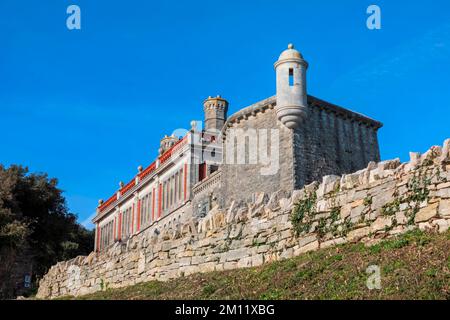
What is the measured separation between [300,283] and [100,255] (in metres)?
13.2

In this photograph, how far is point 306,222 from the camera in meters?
14.5

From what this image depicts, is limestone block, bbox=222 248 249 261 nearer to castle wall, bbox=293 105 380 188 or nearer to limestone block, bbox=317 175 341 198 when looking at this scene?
limestone block, bbox=317 175 341 198

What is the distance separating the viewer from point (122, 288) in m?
19.8

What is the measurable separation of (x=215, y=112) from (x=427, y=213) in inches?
1432

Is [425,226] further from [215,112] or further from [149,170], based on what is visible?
[149,170]

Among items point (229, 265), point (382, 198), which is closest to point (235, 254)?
point (229, 265)

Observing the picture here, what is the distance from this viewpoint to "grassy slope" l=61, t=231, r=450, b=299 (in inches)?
389

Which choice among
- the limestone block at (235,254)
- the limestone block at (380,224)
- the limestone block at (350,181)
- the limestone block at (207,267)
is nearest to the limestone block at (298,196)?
the limestone block at (350,181)

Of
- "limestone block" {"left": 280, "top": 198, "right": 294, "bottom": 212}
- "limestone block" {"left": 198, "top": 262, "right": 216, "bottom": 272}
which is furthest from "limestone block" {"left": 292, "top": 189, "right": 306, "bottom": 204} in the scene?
"limestone block" {"left": 198, "top": 262, "right": 216, "bottom": 272}

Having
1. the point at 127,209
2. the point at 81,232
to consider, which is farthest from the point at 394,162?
the point at 81,232

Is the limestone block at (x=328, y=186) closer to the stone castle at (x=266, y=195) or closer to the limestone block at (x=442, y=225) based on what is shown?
the stone castle at (x=266, y=195)

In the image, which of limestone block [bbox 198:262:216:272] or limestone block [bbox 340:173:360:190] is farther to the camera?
limestone block [bbox 198:262:216:272]

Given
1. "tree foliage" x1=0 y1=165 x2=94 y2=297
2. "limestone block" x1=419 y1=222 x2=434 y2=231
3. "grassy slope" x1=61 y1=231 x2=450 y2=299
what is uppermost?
"tree foliage" x1=0 y1=165 x2=94 y2=297

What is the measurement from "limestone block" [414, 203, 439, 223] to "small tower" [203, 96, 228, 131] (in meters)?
34.8
